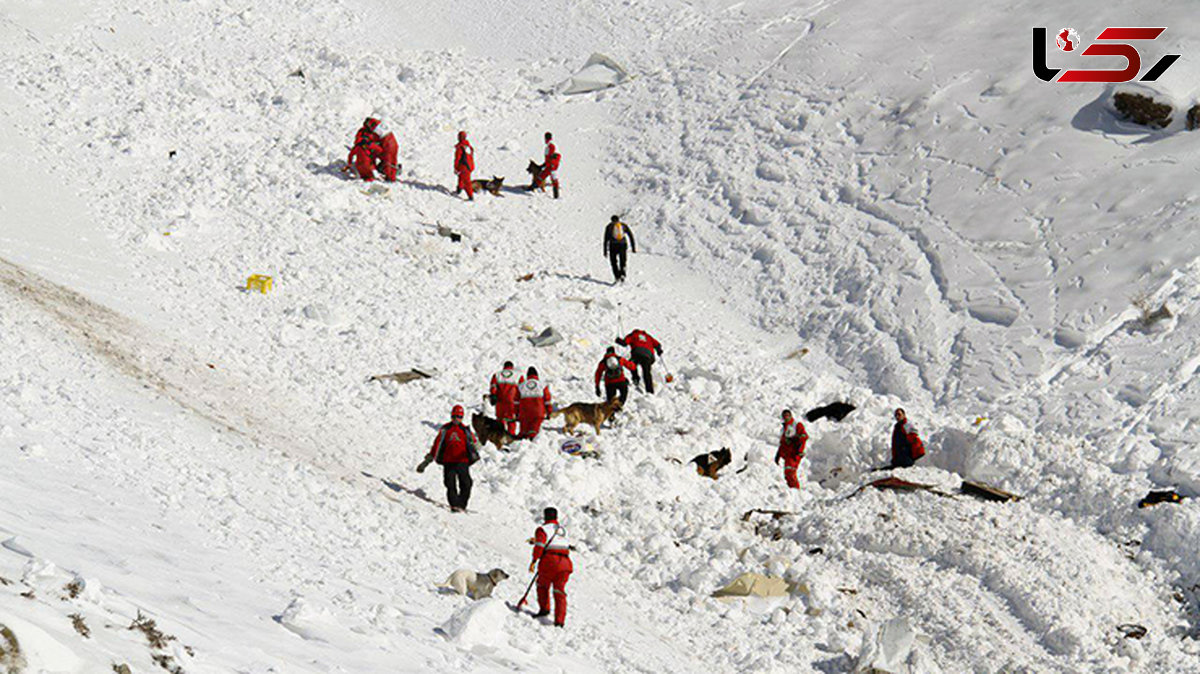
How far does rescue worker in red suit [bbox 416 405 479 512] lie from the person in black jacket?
26.8 feet

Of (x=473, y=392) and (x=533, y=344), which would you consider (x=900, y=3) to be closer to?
(x=533, y=344)

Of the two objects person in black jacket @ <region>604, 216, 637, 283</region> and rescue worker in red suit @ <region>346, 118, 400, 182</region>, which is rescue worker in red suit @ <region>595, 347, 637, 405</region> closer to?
person in black jacket @ <region>604, 216, 637, 283</region>

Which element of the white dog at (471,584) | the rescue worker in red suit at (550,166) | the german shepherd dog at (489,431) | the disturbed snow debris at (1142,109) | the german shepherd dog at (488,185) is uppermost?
the disturbed snow debris at (1142,109)

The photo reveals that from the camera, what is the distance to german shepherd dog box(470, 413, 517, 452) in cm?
1413

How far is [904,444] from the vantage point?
46.5 feet

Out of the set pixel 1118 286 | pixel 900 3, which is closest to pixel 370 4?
pixel 900 3

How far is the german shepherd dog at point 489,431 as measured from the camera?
14.1m

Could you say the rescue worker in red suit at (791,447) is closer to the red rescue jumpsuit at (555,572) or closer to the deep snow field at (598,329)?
the deep snow field at (598,329)

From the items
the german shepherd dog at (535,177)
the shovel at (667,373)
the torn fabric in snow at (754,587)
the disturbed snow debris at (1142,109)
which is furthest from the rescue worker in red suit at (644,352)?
the disturbed snow debris at (1142,109)

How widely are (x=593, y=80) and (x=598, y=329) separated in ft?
36.0

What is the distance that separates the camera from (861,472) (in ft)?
48.5

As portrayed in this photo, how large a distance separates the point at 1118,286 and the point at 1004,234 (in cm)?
243

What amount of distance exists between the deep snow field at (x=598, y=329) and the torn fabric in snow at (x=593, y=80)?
46cm

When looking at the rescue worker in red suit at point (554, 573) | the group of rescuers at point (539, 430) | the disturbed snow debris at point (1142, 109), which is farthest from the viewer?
A: the disturbed snow debris at point (1142, 109)
